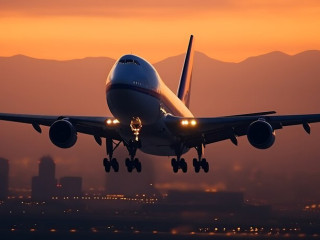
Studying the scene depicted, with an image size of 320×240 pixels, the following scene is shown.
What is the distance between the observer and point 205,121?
79312 millimetres

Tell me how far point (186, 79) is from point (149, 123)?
103 feet

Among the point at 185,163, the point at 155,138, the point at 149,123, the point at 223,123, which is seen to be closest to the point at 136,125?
the point at 149,123

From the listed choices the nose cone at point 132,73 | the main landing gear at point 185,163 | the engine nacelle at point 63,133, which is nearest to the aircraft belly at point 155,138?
the nose cone at point 132,73

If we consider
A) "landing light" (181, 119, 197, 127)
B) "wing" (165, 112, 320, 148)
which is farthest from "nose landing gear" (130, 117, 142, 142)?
"landing light" (181, 119, 197, 127)

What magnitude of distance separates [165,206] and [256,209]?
38.0 ft

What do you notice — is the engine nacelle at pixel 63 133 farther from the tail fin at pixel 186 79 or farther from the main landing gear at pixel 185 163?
the tail fin at pixel 186 79

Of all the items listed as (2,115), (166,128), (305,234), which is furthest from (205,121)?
(305,234)

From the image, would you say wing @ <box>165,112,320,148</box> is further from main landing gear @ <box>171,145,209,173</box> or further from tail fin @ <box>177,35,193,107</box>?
tail fin @ <box>177,35,193,107</box>

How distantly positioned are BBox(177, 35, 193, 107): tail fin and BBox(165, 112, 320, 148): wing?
56.3ft

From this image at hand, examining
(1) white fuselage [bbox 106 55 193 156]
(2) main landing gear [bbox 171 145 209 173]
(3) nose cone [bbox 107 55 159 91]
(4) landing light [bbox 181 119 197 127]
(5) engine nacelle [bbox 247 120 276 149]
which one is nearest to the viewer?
(1) white fuselage [bbox 106 55 193 156]

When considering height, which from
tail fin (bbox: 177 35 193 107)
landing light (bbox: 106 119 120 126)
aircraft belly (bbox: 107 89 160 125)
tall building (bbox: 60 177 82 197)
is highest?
tall building (bbox: 60 177 82 197)

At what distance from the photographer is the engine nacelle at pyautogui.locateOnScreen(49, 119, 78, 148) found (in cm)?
7881

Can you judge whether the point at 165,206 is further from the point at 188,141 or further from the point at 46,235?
the point at 188,141

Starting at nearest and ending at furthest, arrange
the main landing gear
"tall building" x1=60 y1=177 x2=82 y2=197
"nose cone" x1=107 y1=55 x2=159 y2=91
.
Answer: "nose cone" x1=107 y1=55 x2=159 y2=91, the main landing gear, "tall building" x1=60 y1=177 x2=82 y2=197
